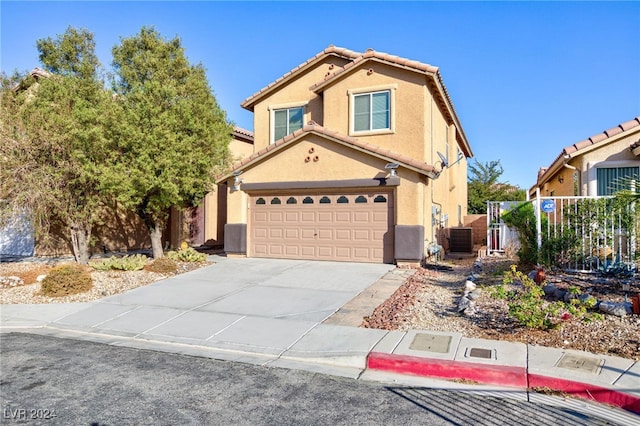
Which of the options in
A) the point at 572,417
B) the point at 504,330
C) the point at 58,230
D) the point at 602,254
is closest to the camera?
the point at 572,417

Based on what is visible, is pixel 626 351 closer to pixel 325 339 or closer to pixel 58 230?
pixel 325 339

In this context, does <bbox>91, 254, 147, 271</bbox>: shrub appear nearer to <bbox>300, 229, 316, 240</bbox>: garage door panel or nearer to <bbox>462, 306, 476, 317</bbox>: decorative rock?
<bbox>300, 229, 316, 240</bbox>: garage door panel

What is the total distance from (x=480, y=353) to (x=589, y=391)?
1.31 metres

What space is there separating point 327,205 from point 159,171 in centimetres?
562

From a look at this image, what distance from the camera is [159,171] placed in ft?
44.1

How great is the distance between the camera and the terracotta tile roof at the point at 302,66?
1750cm

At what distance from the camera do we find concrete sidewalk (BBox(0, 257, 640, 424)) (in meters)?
4.98

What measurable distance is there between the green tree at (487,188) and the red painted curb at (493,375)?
103ft

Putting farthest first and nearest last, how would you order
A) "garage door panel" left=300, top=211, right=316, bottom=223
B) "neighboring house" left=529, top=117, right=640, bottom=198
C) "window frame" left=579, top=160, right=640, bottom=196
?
"garage door panel" left=300, top=211, right=316, bottom=223
"window frame" left=579, top=160, right=640, bottom=196
"neighboring house" left=529, top=117, right=640, bottom=198

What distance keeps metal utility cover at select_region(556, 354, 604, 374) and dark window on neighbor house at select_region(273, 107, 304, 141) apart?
1447 cm

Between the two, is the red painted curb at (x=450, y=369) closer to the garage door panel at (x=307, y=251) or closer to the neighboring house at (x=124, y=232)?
the garage door panel at (x=307, y=251)

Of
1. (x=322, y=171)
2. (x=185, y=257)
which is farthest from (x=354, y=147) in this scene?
(x=185, y=257)

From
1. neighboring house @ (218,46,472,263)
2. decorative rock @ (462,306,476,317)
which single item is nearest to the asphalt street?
decorative rock @ (462,306,476,317)

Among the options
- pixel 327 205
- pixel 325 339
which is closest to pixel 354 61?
pixel 327 205
